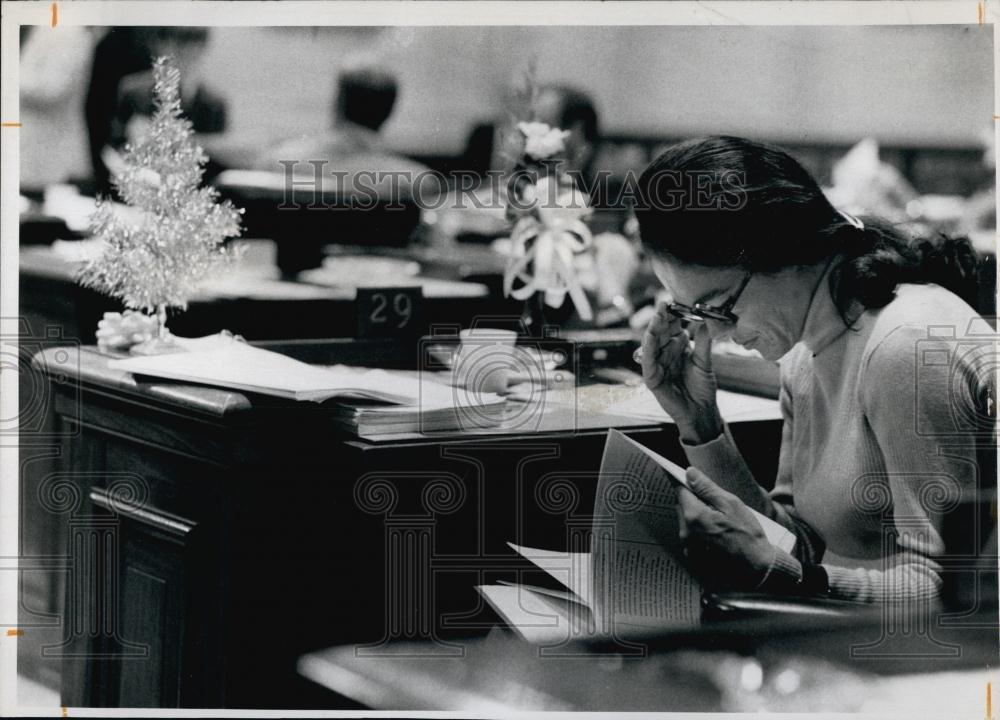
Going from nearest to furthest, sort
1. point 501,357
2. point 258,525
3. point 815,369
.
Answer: point 258,525
point 815,369
point 501,357

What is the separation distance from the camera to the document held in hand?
6.64 ft

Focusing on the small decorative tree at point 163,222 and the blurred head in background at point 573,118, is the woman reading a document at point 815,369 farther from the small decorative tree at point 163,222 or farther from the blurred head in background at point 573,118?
the small decorative tree at point 163,222

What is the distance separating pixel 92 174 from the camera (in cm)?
227

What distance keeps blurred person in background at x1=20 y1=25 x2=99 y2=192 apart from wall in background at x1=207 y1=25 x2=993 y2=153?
10.7 inches

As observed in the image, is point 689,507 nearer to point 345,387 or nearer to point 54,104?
point 345,387

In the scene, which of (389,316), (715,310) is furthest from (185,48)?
(715,310)

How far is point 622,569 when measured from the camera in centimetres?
208

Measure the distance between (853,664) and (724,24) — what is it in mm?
1240

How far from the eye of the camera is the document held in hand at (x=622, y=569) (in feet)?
6.64

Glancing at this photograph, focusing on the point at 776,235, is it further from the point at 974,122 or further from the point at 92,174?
the point at 92,174

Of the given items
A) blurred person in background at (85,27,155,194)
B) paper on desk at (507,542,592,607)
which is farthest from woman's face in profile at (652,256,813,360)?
blurred person in background at (85,27,155,194)

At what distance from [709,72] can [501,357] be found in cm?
68

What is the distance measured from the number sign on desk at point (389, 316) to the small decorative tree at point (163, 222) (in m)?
0.29

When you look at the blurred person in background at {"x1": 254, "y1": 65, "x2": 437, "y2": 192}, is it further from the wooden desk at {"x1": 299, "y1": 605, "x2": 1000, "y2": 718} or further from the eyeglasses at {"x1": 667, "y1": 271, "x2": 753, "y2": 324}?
the wooden desk at {"x1": 299, "y1": 605, "x2": 1000, "y2": 718}
